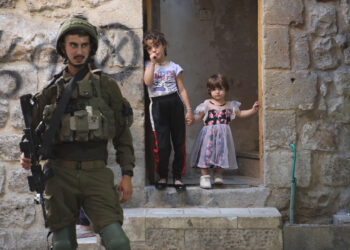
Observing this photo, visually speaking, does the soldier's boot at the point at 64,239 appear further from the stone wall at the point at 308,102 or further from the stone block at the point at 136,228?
the stone wall at the point at 308,102

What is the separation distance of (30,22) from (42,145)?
2212 millimetres

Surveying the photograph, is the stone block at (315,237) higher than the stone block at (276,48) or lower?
lower

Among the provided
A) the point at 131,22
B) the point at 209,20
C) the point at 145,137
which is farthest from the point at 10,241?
the point at 209,20

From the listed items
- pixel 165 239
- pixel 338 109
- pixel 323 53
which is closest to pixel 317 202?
pixel 338 109

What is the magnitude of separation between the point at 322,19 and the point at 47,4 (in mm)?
2538

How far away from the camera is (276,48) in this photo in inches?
191

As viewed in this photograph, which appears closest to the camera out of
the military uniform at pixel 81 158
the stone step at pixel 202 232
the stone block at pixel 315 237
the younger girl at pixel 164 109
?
the military uniform at pixel 81 158

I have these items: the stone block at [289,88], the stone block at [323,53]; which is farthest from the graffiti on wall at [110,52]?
the stone block at [323,53]

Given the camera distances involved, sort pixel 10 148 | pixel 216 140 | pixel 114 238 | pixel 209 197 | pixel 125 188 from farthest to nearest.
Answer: pixel 216 140, pixel 209 197, pixel 10 148, pixel 125 188, pixel 114 238

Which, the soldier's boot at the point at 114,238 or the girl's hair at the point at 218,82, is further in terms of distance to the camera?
the girl's hair at the point at 218,82

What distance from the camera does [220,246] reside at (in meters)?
4.46

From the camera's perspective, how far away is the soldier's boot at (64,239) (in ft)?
9.87

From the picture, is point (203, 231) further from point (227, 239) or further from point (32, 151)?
point (32, 151)

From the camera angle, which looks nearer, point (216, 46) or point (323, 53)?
point (323, 53)
